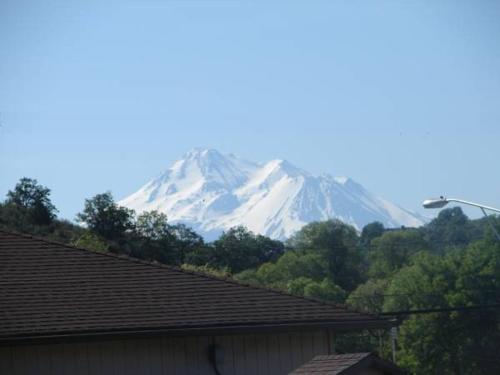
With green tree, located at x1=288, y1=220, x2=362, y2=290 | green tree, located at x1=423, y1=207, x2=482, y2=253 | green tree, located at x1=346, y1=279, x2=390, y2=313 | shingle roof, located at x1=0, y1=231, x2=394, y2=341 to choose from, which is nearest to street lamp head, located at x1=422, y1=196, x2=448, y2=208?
shingle roof, located at x1=0, y1=231, x2=394, y2=341

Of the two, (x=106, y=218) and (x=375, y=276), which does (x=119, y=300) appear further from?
(x=375, y=276)

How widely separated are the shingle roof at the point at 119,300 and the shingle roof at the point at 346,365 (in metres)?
2.52

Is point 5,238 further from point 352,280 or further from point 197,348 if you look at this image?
point 352,280

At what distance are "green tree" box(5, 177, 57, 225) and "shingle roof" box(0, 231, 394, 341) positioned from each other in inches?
1975

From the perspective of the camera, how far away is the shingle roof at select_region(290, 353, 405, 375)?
52.9 feet

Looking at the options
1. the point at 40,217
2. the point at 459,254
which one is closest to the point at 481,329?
the point at 459,254

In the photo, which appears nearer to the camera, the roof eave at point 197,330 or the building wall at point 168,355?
the roof eave at point 197,330

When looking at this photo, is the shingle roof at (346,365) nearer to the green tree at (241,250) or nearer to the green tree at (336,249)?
the green tree at (241,250)

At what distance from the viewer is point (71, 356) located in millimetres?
18094

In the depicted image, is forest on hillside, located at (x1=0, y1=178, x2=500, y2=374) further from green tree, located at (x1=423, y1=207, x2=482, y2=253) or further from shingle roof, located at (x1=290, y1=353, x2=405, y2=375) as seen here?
green tree, located at (x1=423, y1=207, x2=482, y2=253)

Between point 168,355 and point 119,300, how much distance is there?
1.18 metres

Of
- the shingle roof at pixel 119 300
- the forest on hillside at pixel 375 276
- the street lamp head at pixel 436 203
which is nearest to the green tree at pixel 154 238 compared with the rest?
the forest on hillside at pixel 375 276

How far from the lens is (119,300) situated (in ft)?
62.8

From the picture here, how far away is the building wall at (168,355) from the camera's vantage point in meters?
17.9
